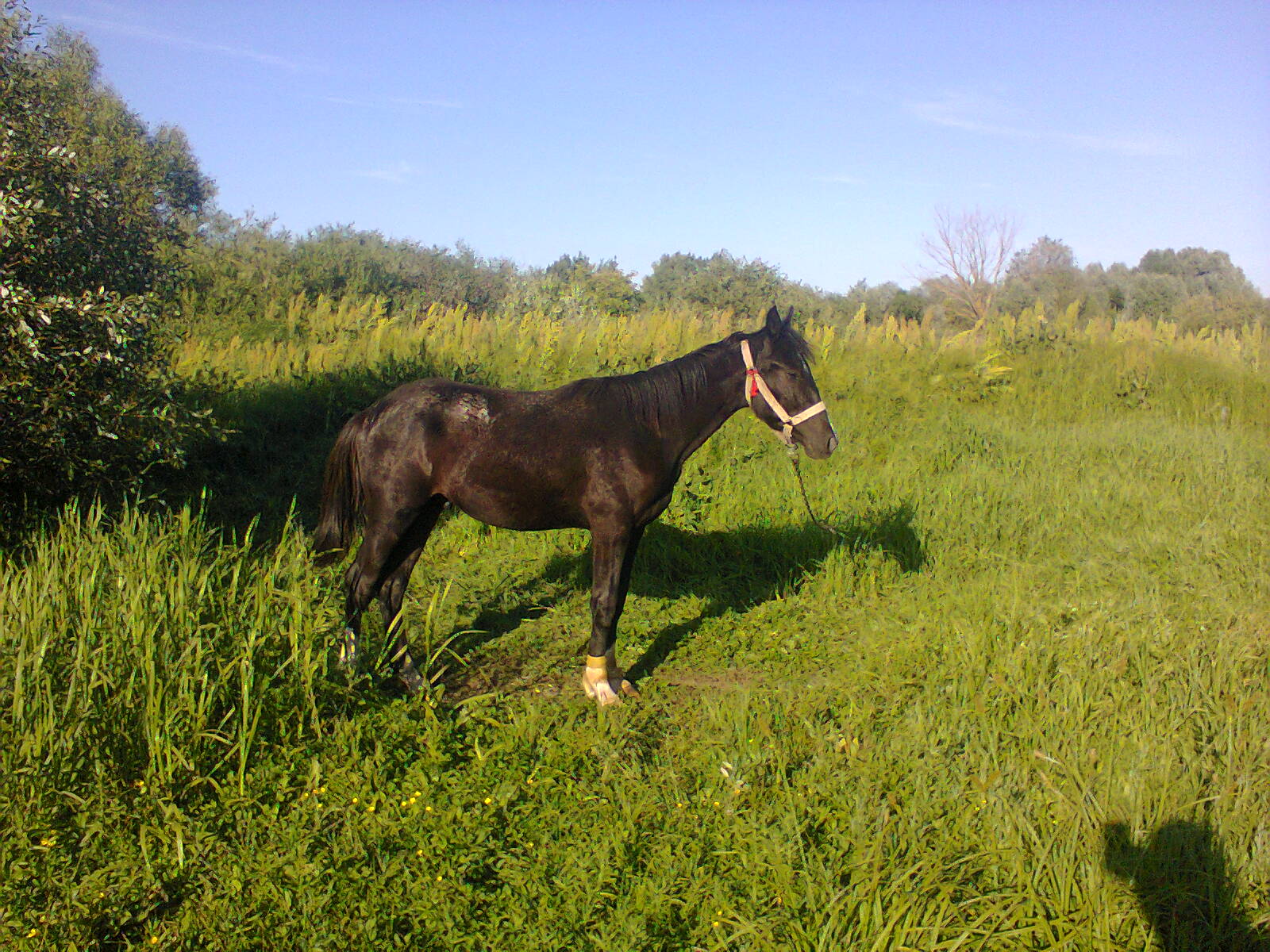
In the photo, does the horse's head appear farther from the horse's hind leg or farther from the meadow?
the horse's hind leg

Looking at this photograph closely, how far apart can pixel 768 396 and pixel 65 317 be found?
165 inches

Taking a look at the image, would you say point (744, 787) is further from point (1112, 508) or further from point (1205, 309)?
point (1205, 309)

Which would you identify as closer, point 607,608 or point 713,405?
point 607,608

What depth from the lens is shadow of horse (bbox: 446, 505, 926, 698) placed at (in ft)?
A: 20.5

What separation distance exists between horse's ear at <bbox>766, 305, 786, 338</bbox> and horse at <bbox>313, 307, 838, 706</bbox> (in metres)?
0.01

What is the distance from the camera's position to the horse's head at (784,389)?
499 centimetres

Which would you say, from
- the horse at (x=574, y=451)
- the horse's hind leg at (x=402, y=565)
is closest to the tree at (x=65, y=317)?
the horse at (x=574, y=451)

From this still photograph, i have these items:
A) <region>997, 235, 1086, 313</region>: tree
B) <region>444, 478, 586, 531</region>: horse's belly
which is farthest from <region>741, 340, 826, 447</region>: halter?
<region>997, 235, 1086, 313</region>: tree

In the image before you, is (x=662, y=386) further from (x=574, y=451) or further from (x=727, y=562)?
(x=727, y=562)

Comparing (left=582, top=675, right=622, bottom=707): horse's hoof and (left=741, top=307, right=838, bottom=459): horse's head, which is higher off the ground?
(left=741, top=307, right=838, bottom=459): horse's head

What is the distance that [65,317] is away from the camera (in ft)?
16.2

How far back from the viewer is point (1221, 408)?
457 inches

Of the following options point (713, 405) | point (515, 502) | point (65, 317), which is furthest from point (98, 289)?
point (713, 405)

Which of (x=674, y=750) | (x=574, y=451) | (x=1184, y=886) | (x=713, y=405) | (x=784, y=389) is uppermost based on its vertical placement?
(x=784, y=389)
